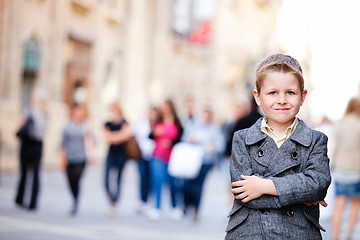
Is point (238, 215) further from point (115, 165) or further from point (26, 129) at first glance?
point (115, 165)

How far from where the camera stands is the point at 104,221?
442 inches

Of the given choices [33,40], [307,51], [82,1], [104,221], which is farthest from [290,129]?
[307,51]

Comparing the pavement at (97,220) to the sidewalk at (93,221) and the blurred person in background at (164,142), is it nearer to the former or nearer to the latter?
the sidewalk at (93,221)

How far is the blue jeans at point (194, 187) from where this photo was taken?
12852 mm

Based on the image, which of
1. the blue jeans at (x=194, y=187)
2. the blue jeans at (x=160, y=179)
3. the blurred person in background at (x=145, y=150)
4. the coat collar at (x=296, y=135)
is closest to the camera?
the coat collar at (x=296, y=135)

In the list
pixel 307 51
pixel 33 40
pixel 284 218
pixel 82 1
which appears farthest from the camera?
pixel 307 51

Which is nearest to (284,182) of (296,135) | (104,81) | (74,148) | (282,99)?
(296,135)

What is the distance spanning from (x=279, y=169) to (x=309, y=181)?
0.15 m

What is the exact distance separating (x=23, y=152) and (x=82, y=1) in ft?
43.5

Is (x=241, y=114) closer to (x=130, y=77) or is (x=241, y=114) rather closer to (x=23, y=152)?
(x=23, y=152)

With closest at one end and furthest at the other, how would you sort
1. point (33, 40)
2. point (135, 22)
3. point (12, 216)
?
1. point (12, 216)
2. point (33, 40)
3. point (135, 22)

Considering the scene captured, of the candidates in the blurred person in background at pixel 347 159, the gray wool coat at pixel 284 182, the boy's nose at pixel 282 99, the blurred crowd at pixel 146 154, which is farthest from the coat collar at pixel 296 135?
the blurred crowd at pixel 146 154

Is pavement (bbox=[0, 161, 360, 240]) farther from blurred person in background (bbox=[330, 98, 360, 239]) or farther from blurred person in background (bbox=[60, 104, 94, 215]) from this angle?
blurred person in background (bbox=[330, 98, 360, 239])

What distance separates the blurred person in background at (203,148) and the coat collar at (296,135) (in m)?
9.30
